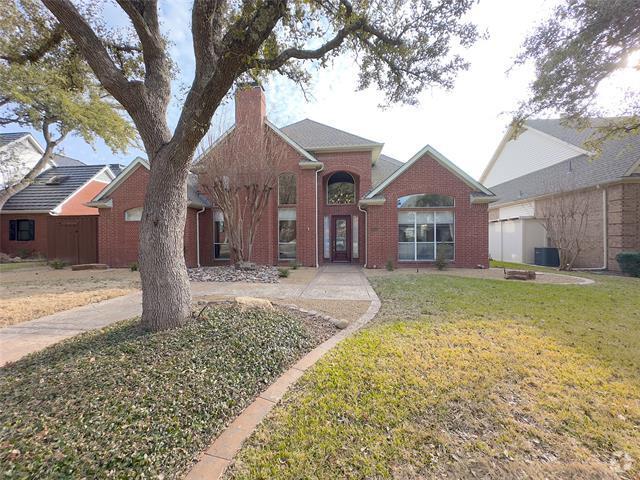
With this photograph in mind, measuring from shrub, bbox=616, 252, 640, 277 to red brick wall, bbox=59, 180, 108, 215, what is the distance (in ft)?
96.3

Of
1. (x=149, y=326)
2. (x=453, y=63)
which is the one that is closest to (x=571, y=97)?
(x=453, y=63)

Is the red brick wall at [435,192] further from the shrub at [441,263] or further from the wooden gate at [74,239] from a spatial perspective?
the wooden gate at [74,239]

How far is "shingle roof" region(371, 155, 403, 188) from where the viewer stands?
64.3 feet

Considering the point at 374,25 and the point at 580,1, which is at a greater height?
the point at 580,1

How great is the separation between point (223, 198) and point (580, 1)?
1286cm

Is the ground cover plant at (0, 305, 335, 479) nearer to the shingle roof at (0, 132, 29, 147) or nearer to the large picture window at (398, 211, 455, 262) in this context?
the large picture window at (398, 211, 455, 262)

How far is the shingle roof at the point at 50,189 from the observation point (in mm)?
19672

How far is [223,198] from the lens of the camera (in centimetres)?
1168

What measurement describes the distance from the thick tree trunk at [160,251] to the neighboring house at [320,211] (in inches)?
396

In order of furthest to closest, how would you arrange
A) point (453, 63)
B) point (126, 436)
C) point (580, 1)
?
point (580, 1), point (453, 63), point (126, 436)

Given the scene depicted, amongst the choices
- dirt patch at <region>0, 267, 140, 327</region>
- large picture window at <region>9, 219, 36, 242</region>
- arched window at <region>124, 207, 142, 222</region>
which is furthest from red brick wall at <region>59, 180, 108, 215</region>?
dirt patch at <region>0, 267, 140, 327</region>

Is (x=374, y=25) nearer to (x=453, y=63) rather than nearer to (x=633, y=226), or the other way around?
(x=453, y=63)

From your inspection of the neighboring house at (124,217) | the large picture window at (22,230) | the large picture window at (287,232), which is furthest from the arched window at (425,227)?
the large picture window at (22,230)

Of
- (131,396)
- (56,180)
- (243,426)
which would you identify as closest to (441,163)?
(243,426)
